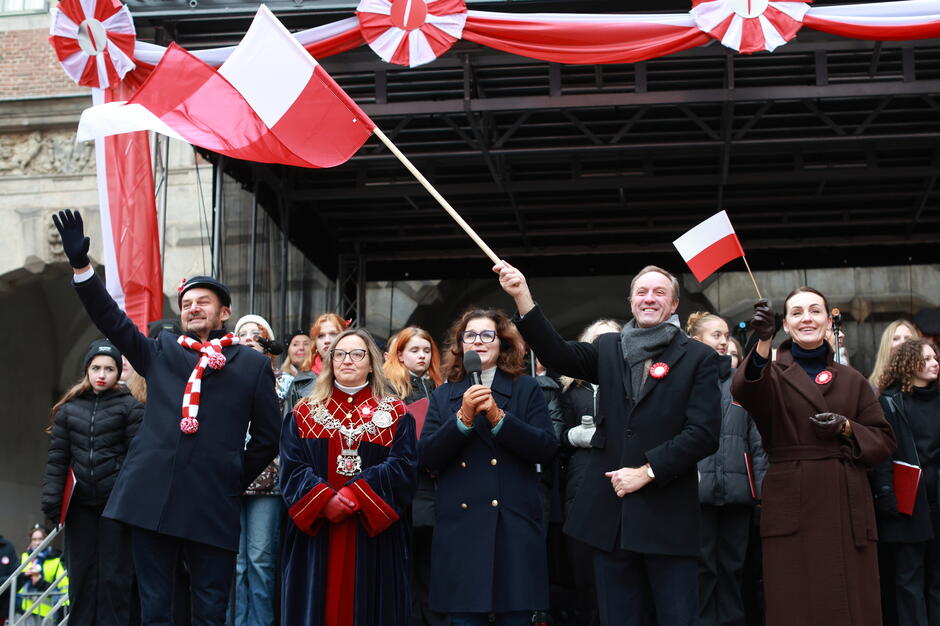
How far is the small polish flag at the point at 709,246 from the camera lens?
6.21 meters

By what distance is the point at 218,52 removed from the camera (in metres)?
8.60

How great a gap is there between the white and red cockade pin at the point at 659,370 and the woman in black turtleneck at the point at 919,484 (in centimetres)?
199

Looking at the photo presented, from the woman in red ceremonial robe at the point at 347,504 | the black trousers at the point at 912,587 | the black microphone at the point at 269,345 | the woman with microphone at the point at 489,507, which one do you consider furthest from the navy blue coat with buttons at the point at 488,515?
the black trousers at the point at 912,587

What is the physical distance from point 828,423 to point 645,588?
45.9 inches

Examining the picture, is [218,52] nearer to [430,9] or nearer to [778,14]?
[430,9]

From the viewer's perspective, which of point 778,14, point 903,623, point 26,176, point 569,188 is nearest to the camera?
point 903,623

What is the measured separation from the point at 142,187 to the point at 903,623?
6.58 m

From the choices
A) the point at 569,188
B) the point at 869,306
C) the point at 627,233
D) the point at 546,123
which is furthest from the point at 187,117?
the point at 869,306

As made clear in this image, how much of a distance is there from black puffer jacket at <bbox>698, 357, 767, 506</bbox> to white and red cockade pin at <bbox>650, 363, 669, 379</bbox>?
5.72 ft

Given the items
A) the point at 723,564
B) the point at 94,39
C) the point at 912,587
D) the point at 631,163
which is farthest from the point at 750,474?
the point at 631,163

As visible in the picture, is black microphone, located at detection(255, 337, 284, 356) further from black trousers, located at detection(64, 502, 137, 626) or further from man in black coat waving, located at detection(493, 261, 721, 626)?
man in black coat waving, located at detection(493, 261, 721, 626)

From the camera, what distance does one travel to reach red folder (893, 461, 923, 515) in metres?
5.83

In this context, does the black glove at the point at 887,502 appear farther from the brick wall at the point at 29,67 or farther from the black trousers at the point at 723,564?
the brick wall at the point at 29,67

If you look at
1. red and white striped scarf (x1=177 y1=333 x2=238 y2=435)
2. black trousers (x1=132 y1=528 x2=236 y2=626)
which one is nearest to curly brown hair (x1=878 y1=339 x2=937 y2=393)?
red and white striped scarf (x1=177 y1=333 x2=238 y2=435)
